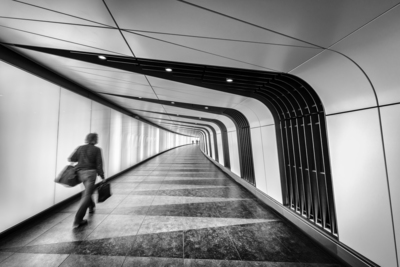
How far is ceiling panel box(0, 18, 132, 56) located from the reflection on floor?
10.8 feet

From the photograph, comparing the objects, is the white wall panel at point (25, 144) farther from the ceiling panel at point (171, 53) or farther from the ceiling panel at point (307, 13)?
the ceiling panel at point (307, 13)

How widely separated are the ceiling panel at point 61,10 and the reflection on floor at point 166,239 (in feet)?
10.7

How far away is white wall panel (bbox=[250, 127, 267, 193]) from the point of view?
5232mm

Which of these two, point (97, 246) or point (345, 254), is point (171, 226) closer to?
point (97, 246)

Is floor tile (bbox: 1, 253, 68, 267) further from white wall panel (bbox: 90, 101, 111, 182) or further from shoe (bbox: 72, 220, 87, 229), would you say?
white wall panel (bbox: 90, 101, 111, 182)

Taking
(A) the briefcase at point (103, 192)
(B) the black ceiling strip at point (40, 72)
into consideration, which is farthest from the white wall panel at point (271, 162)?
(B) the black ceiling strip at point (40, 72)

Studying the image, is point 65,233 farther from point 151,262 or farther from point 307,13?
point 307,13

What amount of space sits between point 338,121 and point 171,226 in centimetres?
362

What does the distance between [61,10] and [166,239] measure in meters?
3.62

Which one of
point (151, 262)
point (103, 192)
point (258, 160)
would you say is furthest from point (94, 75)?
point (258, 160)

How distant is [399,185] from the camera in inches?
73.0

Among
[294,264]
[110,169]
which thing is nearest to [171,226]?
[294,264]

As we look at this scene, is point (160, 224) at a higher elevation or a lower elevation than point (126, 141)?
lower

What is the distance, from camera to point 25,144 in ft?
11.0
